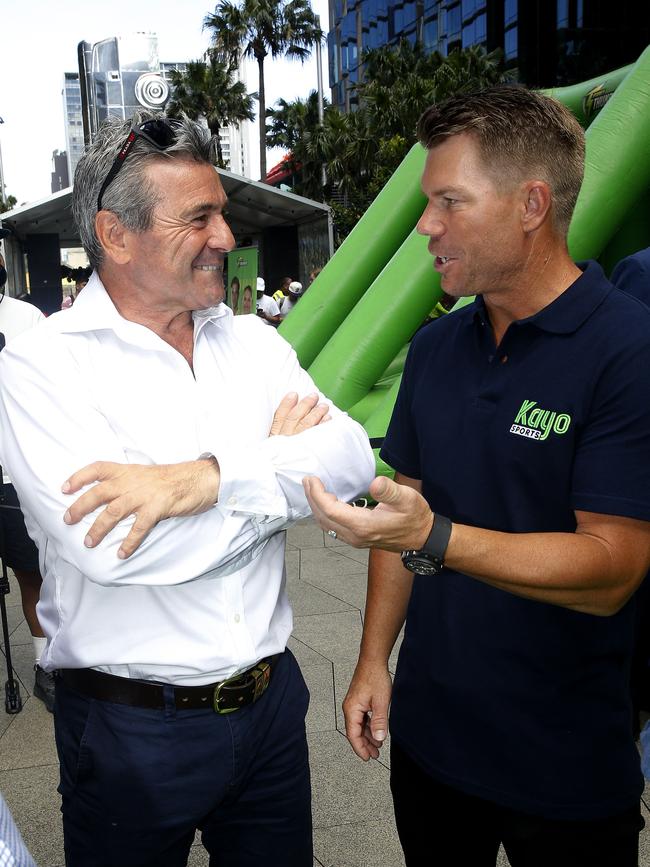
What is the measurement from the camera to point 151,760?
1.67 m

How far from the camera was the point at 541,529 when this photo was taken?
5.38 ft

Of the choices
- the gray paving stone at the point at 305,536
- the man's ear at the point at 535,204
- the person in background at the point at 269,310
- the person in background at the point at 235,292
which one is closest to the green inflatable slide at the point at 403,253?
the gray paving stone at the point at 305,536

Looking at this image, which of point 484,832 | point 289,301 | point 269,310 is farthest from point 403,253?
point 289,301

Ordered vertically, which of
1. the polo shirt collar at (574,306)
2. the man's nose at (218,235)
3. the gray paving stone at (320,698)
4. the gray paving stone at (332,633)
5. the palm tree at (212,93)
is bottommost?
the gray paving stone at (332,633)

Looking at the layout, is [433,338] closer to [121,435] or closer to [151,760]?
[121,435]

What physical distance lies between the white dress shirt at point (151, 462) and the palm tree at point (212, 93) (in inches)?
1730

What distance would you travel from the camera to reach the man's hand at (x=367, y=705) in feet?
6.39

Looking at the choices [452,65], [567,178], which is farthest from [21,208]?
[567,178]

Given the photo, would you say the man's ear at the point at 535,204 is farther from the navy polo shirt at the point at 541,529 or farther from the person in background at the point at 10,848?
the person in background at the point at 10,848

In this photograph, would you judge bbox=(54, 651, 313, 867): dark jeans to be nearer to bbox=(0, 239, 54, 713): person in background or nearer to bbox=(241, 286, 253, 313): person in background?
bbox=(0, 239, 54, 713): person in background

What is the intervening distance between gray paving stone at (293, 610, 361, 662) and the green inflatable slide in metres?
1.12

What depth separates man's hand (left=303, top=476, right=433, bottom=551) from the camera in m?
1.39

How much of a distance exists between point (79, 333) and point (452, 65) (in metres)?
Result: 32.3

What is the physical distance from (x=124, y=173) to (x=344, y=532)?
0.93 m
